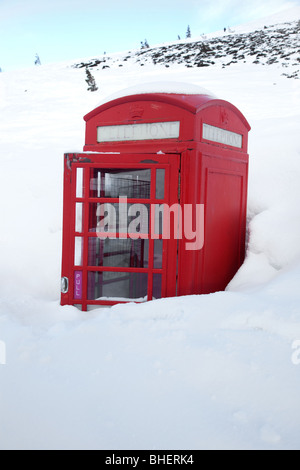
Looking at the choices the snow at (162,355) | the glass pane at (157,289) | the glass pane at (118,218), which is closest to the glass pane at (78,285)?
the snow at (162,355)

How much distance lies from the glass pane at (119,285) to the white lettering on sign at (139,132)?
1430 millimetres

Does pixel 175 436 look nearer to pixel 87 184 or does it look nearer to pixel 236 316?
pixel 236 316

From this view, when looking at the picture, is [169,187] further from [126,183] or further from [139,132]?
[126,183]

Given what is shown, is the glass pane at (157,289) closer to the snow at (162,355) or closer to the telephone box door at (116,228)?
the telephone box door at (116,228)

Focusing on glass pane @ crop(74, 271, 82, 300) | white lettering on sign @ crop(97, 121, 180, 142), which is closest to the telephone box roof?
white lettering on sign @ crop(97, 121, 180, 142)

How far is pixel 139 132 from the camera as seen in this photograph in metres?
3.74

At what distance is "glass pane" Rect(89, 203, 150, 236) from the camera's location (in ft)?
13.2

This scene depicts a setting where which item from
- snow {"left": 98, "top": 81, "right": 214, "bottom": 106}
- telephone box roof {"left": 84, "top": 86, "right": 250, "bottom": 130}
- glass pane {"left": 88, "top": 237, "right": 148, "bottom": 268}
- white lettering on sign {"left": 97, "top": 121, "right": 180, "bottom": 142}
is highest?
snow {"left": 98, "top": 81, "right": 214, "bottom": 106}

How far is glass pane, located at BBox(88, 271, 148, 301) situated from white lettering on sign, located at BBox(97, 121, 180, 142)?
1.43 meters

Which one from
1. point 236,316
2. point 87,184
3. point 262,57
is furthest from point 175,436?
point 262,57

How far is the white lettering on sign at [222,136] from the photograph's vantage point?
3.71m

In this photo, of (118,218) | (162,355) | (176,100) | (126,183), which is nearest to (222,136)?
(176,100)

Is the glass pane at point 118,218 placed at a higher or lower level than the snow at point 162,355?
higher

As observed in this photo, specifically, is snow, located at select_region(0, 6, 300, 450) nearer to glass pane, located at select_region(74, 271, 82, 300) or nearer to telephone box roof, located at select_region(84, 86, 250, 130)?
glass pane, located at select_region(74, 271, 82, 300)
